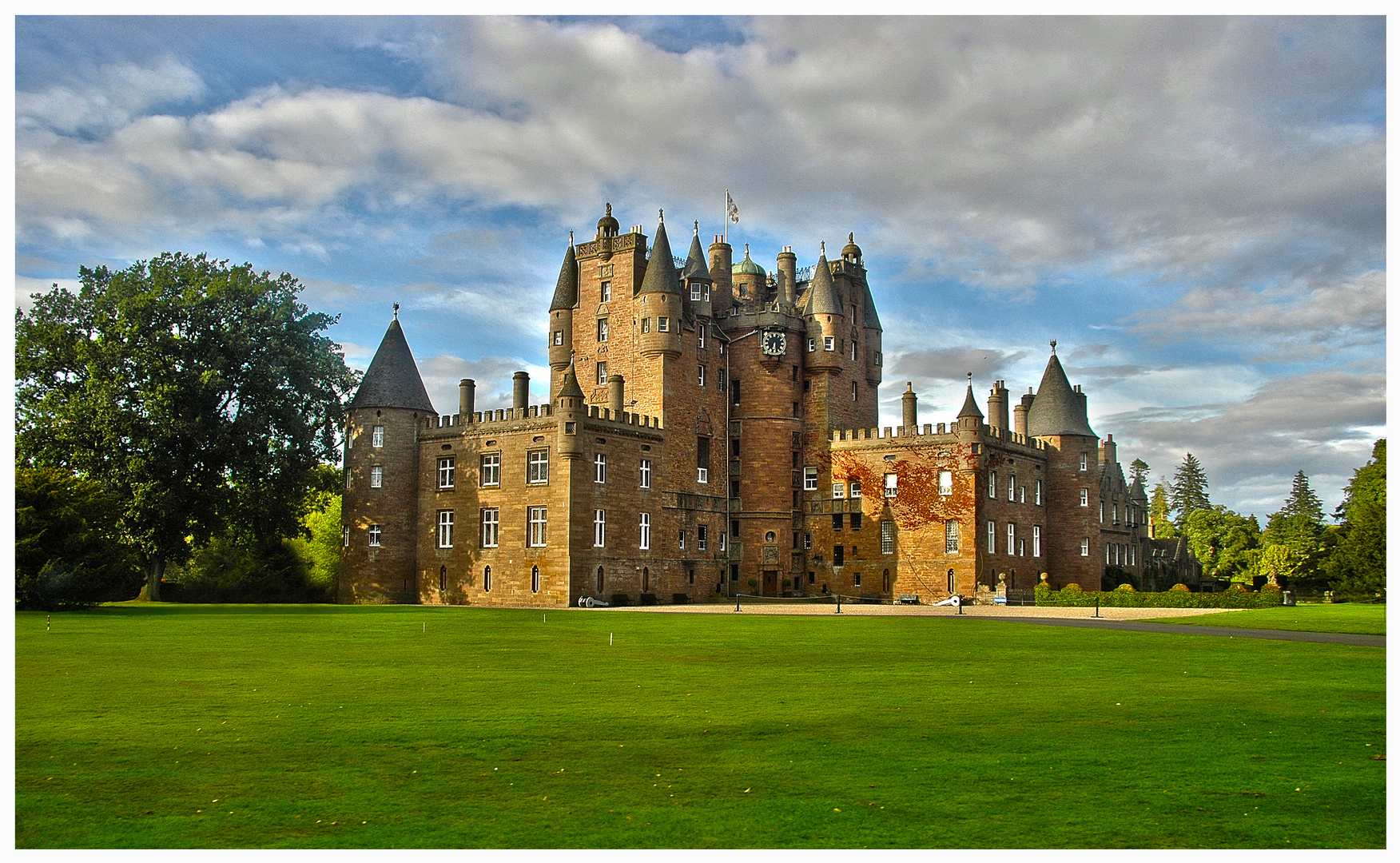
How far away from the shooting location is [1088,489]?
7181 centimetres

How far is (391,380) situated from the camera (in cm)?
6356

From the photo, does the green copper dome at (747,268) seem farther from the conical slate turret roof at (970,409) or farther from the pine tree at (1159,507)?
the pine tree at (1159,507)

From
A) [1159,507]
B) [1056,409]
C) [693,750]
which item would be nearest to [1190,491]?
[1159,507]

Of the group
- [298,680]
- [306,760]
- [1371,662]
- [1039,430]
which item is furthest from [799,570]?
[306,760]

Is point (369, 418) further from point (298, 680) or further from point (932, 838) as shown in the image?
point (932, 838)

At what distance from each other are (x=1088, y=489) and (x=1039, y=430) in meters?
4.64

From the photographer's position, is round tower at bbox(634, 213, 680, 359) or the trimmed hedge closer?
the trimmed hedge

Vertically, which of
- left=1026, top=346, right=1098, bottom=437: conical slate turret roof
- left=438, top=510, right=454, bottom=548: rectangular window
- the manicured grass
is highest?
left=1026, top=346, right=1098, bottom=437: conical slate turret roof

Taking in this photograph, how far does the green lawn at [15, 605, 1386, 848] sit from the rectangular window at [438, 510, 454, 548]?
124 feet

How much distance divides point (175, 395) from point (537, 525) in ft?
58.3

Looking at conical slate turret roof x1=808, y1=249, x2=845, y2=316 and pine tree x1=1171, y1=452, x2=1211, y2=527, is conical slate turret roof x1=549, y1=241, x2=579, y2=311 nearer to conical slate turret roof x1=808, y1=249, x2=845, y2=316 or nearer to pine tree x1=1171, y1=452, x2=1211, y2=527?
conical slate turret roof x1=808, y1=249, x2=845, y2=316

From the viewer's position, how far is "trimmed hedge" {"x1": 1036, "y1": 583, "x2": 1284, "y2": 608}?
183ft

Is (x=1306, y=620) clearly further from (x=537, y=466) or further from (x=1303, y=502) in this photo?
(x=1303, y=502)

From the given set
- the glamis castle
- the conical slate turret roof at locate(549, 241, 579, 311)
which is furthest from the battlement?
the conical slate turret roof at locate(549, 241, 579, 311)
